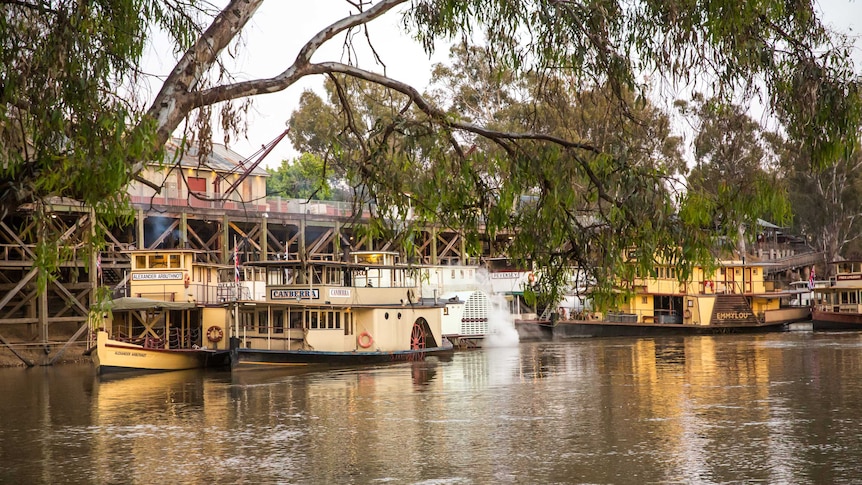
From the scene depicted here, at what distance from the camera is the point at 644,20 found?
897cm

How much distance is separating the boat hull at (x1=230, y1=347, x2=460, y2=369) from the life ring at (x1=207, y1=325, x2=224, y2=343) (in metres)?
2.79

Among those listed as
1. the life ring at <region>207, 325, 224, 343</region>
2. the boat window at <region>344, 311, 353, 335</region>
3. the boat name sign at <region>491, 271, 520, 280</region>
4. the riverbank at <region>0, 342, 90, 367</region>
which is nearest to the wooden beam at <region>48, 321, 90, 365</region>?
the riverbank at <region>0, 342, 90, 367</region>

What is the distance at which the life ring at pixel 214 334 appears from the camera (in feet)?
113

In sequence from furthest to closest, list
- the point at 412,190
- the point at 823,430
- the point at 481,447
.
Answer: the point at 823,430 < the point at 481,447 < the point at 412,190

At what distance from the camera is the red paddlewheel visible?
3688 cm

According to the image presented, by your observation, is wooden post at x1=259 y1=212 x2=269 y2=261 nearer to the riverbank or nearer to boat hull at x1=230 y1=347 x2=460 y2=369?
the riverbank

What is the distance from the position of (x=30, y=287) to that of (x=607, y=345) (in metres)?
22.3

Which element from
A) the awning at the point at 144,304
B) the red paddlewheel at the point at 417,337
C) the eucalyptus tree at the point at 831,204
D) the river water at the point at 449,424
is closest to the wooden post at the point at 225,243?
the red paddlewheel at the point at 417,337

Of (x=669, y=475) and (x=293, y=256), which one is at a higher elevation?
(x=293, y=256)

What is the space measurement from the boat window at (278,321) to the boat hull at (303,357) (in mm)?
990

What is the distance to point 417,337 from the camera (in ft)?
122

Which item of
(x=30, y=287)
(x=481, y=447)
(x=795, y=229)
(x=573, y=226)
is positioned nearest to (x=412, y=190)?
(x=573, y=226)

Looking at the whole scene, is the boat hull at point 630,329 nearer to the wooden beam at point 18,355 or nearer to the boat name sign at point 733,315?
the boat name sign at point 733,315

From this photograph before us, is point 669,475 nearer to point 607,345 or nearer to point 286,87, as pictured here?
point 286,87
